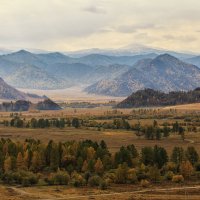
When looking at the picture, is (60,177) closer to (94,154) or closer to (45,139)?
(94,154)

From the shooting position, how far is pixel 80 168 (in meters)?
115

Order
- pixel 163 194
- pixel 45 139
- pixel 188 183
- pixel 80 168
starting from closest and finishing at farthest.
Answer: pixel 163 194
pixel 188 183
pixel 80 168
pixel 45 139

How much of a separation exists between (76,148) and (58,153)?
576 cm

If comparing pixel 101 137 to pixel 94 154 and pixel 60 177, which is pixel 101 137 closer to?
pixel 94 154

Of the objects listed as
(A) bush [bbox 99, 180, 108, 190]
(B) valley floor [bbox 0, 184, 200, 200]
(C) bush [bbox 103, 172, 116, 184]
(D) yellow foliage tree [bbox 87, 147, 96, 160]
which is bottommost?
(B) valley floor [bbox 0, 184, 200, 200]

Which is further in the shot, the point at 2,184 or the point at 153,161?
the point at 153,161

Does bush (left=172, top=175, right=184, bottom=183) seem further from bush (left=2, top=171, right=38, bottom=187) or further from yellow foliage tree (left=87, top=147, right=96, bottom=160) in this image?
bush (left=2, top=171, right=38, bottom=187)

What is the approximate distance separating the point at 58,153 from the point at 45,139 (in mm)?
58015

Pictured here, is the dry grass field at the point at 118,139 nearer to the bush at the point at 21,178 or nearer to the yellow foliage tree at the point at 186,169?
the yellow foliage tree at the point at 186,169

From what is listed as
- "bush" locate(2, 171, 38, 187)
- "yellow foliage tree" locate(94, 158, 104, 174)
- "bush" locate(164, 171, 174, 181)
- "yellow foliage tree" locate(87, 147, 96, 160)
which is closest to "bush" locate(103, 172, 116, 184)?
"yellow foliage tree" locate(94, 158, 104, 174)

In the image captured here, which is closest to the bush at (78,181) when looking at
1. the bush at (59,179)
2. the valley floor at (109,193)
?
the bush at (59,179)

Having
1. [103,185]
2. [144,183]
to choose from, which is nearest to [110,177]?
[103,185]

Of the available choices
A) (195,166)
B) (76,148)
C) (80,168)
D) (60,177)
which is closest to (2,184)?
(60,177)

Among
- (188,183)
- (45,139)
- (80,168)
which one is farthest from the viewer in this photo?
A: (45,139)
